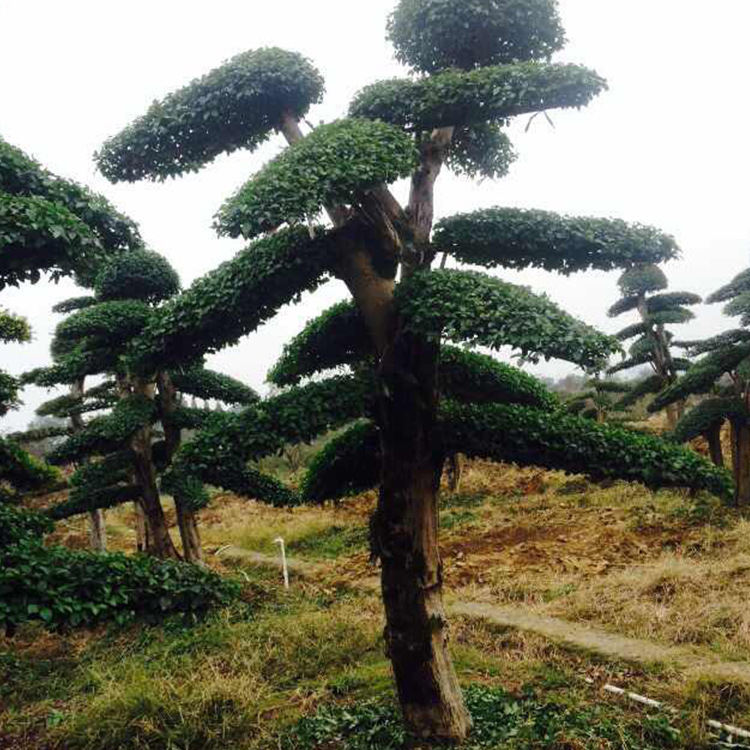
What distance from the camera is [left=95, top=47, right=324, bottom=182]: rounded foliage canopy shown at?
19.6 feet

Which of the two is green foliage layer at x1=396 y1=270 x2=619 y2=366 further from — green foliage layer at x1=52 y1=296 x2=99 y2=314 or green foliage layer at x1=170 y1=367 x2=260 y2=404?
green foliage layer at x1=52 y1=296 x2=99 y2=314

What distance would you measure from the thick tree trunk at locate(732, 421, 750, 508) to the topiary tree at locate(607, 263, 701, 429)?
3.90 m

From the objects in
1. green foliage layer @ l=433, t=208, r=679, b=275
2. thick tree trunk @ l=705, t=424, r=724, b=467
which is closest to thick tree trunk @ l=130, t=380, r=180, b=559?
green foliage layer @ l=433, t=208, r=679, b=275

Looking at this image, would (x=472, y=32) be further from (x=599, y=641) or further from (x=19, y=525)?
(x=599, y=641)

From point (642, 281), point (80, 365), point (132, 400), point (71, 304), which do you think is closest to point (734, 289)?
point (642, 281)

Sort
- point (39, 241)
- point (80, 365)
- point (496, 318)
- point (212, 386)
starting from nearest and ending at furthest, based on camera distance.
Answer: point (496, 318) → point (39, 241) → point (212, 386) → point (80, 365)

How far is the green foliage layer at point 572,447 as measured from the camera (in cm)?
555

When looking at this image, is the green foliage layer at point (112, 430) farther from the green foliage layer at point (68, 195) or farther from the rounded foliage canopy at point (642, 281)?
the rounded foliage canopy at point (642, 281)

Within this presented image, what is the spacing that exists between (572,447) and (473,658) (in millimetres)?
4786

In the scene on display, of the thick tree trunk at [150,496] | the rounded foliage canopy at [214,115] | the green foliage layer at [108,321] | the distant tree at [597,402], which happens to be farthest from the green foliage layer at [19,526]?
the distant tree at [597,402]

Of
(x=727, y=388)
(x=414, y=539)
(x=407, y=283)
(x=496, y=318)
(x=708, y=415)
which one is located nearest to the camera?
(x=496, y=318)

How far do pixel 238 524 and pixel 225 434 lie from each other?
2050cm

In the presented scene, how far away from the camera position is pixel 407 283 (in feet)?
17.7

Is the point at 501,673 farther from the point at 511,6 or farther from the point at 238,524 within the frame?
the point at 238,524
